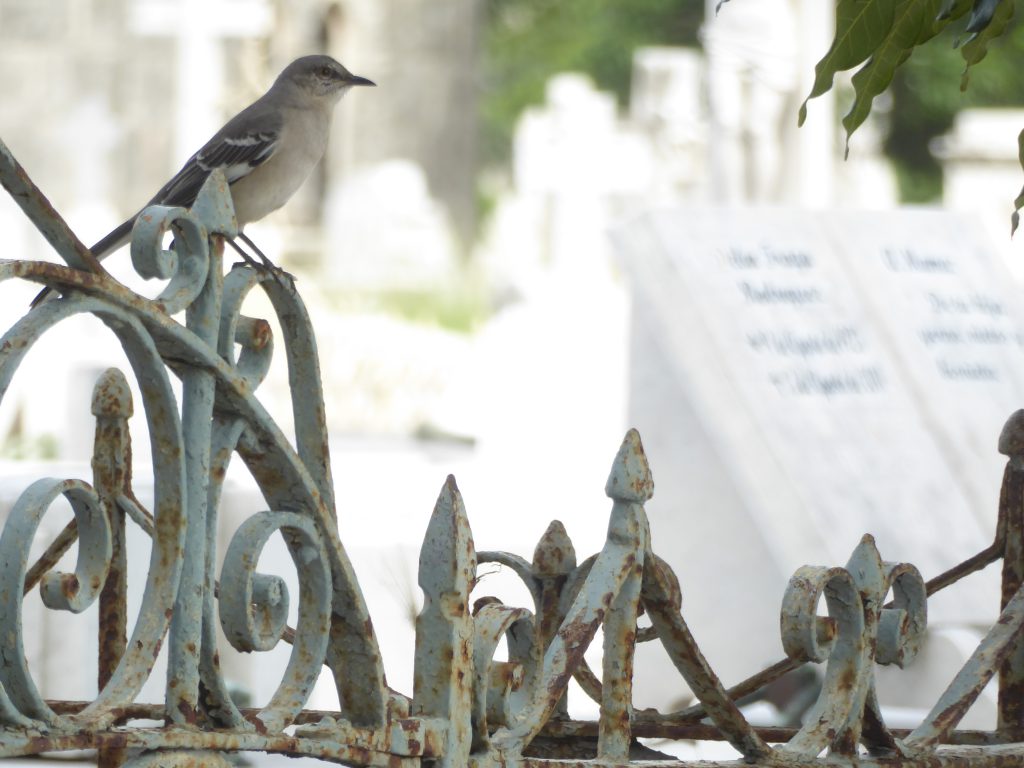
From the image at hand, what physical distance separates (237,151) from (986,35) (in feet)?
6.69

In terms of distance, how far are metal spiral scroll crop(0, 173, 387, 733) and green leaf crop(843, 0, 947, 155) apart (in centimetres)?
92

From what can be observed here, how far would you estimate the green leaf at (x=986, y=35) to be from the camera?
2.24 m

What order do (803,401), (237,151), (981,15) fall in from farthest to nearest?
1. (803,401)
2. (237,151)
3. (981,15)

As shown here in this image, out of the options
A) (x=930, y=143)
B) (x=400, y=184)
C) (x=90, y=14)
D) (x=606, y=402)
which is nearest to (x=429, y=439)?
(x=606, y=402)

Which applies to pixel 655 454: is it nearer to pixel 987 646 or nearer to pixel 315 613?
pixel 987 646

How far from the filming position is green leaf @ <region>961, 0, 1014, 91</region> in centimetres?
224

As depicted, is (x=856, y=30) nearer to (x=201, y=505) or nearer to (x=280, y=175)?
(x=201, y=505)

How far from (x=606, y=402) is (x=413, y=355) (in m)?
6.72

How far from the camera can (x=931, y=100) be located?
33.4 metres

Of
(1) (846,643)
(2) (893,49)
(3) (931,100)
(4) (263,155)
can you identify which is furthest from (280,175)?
(3) (931,100)

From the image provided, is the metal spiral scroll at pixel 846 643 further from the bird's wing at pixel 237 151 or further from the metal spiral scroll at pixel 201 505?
the bird's wing at pixel 237 151

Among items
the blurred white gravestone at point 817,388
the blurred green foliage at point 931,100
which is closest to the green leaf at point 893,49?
the blurred white gravestone at point 817,388

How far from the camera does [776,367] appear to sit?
5297mm

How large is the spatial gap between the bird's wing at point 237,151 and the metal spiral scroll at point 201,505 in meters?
2.31
